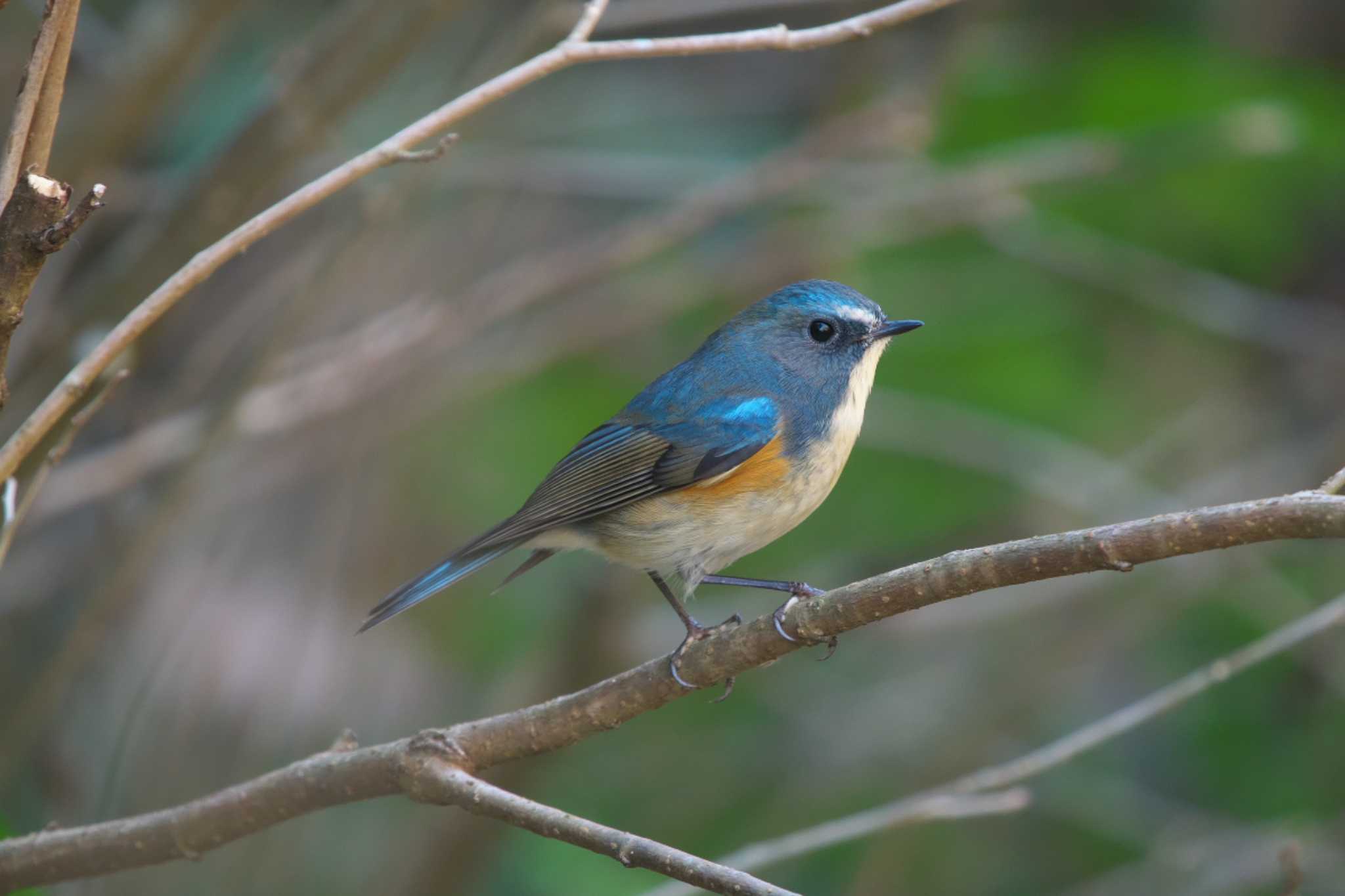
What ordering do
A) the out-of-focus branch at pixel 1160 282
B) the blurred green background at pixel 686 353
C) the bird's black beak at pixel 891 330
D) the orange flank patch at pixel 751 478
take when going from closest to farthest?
the orange flank patch at pixel 751 478
the bird's black beak at pixel 891 330
the blurred green background at pixel 686 353
the out-of-focus branch at pixel 1160 282

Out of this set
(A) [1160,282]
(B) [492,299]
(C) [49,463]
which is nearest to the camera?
(C) [49,463]

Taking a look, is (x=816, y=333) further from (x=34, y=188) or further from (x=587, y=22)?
(x=34, y=188)

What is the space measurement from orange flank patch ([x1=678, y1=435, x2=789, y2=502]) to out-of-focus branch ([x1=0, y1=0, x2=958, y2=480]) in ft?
3.85

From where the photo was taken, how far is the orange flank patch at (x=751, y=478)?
3.16 metres

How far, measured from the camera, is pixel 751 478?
3178mm

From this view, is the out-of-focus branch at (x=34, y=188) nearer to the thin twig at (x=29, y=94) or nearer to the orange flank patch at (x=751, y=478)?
the thin twig at (x=29, y=94)

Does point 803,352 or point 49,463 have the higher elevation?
point 49,463

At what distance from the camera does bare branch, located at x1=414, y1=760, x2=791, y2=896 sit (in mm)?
1822

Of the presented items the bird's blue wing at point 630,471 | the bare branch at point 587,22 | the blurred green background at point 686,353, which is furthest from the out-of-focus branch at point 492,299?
the bare branch at point 587,22

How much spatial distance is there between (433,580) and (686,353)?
9.03ft

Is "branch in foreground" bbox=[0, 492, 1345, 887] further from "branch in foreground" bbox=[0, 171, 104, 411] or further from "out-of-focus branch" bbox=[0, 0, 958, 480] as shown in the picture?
"branch in foreground" bbox=[0, 171, 104, 411]

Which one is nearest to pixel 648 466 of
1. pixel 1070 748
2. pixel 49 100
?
pixel 1070 748

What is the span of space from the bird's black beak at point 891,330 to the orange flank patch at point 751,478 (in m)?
0.45

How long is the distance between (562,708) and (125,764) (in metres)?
2.50
